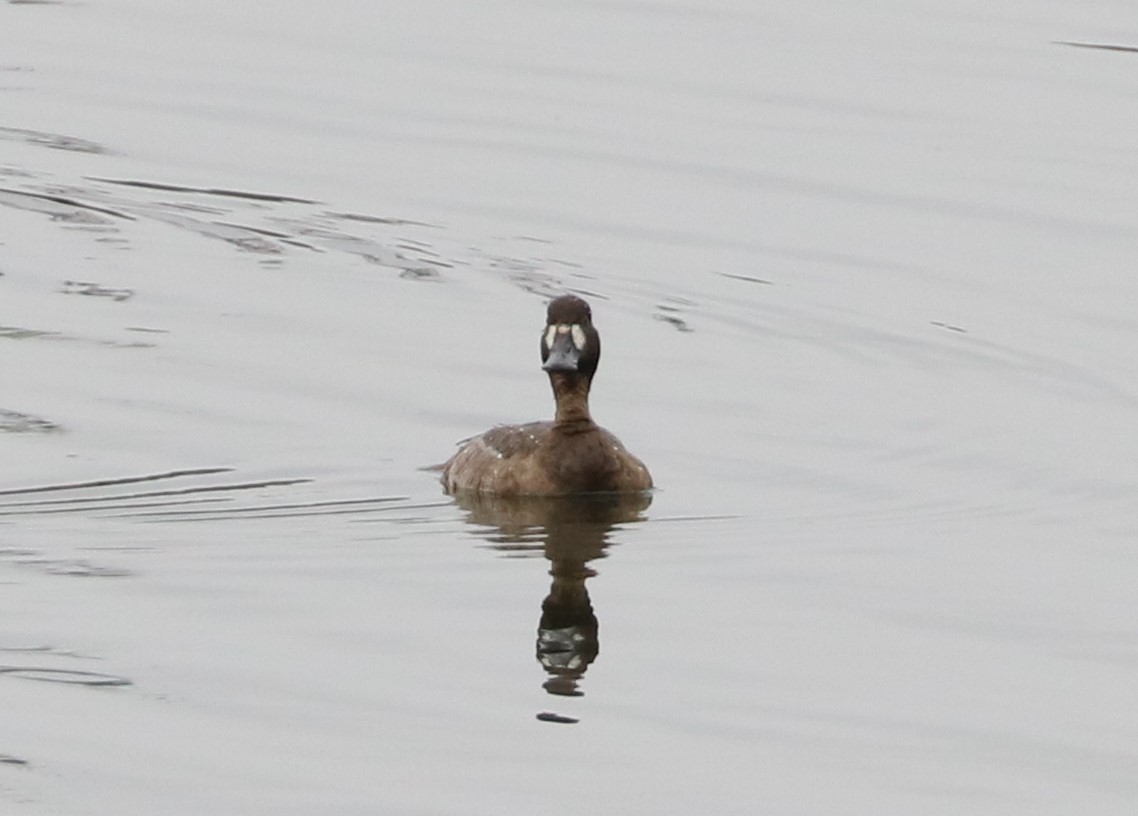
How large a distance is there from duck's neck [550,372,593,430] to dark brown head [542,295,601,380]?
0.07 meters

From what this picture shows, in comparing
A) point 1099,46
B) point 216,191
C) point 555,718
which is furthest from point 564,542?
point 1099,46

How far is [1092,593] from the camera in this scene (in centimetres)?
1284

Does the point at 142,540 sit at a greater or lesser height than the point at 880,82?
lesser

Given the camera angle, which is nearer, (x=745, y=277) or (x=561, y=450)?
(x=561, y=450)

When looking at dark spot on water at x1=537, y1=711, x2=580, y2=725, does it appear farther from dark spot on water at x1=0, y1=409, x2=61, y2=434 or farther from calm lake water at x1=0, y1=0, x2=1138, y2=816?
dark spot on water at x1=0, y1=409, x2=61, y2=434

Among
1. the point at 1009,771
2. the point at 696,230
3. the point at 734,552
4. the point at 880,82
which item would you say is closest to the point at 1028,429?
the point at 734,552

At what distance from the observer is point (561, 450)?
15.1m

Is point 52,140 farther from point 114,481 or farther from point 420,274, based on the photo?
point 114,481

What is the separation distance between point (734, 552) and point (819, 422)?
3124 millimetres

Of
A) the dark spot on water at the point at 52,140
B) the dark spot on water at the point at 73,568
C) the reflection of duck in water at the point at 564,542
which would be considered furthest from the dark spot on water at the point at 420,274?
the dark spot on water at the point at 73,568

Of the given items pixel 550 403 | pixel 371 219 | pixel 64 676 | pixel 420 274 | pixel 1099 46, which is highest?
pixel 1099 46

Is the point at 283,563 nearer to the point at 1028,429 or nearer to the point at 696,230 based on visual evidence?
the point at 1028,429

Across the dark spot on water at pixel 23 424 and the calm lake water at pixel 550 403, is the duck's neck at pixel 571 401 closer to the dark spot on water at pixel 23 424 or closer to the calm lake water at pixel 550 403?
the calm lake water at pixel 550 403

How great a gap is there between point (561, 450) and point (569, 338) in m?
0.63
